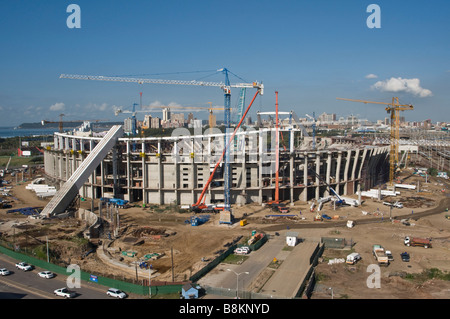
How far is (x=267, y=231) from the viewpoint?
38.9m

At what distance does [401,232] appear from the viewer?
38125 millimetres

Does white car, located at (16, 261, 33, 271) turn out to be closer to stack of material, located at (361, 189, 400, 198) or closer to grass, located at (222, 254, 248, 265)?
grass, located at (222, 254, 248, 265)

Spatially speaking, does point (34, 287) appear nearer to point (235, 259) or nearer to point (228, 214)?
point (235, 259)

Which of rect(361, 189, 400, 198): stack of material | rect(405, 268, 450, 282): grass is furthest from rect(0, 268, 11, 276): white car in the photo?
rect(361, 189, 400, 198): stack of material

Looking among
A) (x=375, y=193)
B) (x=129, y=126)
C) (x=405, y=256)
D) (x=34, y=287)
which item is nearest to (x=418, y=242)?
(x=405, y=256)

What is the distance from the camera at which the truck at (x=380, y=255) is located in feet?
93.6

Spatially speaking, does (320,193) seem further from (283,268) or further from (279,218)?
(283,268)

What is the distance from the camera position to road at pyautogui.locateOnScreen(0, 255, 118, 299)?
71.3 ft

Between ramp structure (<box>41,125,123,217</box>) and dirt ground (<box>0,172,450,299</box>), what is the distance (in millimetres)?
2966

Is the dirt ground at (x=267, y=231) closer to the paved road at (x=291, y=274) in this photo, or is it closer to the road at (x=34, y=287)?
the paved road at (x=291, y=274)

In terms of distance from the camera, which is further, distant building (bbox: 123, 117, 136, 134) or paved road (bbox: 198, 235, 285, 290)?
distant building (bbox: 123, 117, 136, 134)
